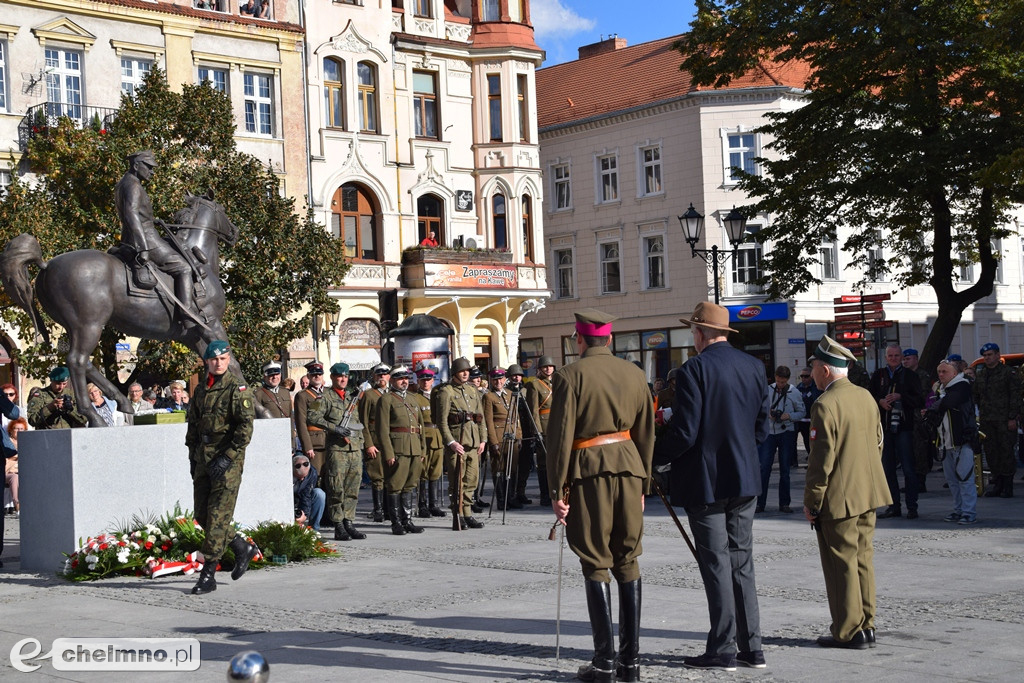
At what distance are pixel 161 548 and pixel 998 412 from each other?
11.4 metres

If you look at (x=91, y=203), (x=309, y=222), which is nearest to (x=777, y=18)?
(x=309, y=222)

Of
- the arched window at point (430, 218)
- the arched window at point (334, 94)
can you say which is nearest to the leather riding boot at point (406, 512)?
the arched window at point (334, 94)

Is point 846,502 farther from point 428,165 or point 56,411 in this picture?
point 428,165

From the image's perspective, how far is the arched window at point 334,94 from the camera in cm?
4253

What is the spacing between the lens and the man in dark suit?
7.81 m

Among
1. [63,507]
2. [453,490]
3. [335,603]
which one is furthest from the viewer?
[453,490]

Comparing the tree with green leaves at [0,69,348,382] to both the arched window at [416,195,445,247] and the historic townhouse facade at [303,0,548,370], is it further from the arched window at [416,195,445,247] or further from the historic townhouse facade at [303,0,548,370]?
the arched window at [416,195,445,247]

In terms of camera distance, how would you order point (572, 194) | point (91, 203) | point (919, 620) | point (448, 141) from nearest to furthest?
1. point (919, 620)
2. point (91, 203)
3. point (448, 141)
4. point (572, 194)

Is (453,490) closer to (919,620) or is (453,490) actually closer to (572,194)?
(919,620)

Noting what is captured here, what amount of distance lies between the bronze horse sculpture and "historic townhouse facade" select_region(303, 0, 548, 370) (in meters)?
26.0

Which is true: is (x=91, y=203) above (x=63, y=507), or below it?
above

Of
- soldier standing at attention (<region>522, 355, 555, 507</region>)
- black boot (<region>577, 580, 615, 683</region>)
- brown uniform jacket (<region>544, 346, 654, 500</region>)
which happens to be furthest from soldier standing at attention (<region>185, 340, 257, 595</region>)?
soldier standing at attention (<region>522, 355, 555, 507</region>)

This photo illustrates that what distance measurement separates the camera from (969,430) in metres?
15.3

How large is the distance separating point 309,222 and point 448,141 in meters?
12.7
